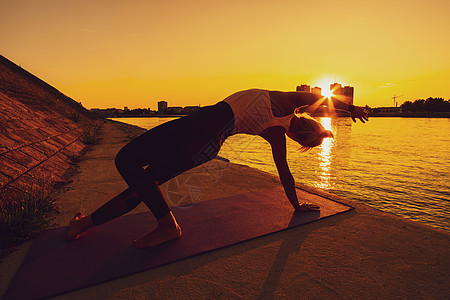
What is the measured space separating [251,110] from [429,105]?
440 ft

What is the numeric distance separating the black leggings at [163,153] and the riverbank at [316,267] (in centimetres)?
68

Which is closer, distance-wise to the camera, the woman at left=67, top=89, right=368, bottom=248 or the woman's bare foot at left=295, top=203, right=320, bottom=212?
Result: the woman at left=67, top=89, right=368, bottom=248

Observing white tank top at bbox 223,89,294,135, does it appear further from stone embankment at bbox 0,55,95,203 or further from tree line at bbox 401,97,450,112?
tree line at bbox 401,97,450,112

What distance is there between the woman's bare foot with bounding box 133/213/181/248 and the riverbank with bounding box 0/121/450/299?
0.36 m

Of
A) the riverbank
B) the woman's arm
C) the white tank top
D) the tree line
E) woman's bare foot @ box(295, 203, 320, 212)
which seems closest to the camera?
the riverbank

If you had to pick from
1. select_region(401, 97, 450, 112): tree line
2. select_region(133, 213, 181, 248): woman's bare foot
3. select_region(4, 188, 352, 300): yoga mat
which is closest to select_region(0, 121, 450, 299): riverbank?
select_region(4, 188, 352, 300): yoga mat

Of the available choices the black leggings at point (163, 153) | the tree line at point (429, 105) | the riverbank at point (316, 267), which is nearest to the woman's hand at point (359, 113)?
the riverbank at point (316, 267)

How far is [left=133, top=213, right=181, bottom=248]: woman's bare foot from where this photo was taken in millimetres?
2434

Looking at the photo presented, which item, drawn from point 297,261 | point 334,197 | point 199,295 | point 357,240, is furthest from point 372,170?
point 199,295

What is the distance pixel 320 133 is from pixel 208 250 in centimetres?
180

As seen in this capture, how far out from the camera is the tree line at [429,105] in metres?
100.0

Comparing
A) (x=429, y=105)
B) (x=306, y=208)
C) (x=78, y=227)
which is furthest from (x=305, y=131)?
(x=429, y=105)

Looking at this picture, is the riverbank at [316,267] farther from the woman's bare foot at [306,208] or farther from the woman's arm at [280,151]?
the woman's arm at [280,151]

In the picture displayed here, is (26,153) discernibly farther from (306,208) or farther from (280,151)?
(306,208)
